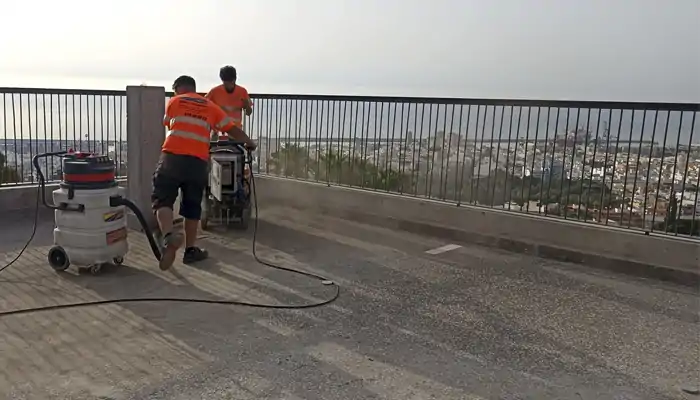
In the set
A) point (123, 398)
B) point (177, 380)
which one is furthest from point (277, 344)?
point (123, 398)

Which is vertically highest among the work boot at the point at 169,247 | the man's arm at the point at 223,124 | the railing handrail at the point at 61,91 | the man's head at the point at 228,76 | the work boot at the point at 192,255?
the man's head at the point at 228,76

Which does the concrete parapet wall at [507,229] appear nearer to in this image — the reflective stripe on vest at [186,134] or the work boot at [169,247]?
the reflective stripe on vest at [186,134]

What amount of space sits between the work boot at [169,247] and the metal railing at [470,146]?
128 inches

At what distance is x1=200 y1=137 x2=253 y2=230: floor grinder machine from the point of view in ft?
23.5

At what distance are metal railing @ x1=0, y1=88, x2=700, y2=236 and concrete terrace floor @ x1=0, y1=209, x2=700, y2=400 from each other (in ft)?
3.15

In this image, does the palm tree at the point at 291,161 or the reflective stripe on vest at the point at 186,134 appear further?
the palm tree at the point at 291,161

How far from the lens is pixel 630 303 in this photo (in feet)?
17.2

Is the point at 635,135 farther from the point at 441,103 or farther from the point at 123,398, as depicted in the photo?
the point at 123,398

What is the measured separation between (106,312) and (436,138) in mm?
4798

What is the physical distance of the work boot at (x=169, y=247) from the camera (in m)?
5.27

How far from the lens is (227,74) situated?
755 cm

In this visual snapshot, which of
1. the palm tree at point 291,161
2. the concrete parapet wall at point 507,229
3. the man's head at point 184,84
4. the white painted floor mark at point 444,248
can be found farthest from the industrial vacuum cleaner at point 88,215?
the palm tree at point 291,161

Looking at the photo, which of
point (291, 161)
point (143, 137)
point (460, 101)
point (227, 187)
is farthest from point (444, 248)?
point (143, 137)

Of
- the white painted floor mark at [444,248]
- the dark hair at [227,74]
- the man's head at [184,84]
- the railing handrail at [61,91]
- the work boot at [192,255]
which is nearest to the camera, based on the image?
the man's head at [184,84]
